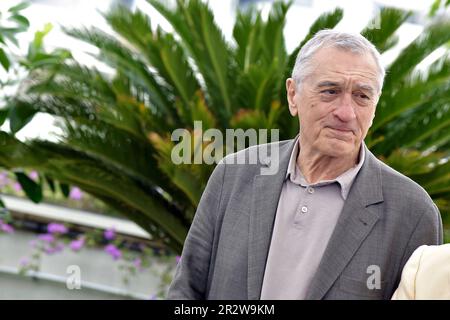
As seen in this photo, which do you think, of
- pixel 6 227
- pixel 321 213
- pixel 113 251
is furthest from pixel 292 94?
pixel 6 227

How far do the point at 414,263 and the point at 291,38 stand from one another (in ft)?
16.9

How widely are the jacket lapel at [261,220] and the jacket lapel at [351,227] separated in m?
0.14

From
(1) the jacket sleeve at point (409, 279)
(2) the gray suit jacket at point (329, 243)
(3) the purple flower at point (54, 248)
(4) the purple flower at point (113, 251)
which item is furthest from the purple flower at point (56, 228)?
(1) the jacket sleeve at point (409, 279)

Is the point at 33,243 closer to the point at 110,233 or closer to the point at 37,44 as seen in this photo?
the point at 110,233

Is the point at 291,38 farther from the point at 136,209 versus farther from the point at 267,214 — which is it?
the point at 267,214

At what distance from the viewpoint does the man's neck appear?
207 cm

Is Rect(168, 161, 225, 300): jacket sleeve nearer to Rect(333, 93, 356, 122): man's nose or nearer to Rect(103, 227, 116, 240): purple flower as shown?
Rect(333, 93, 356, 122): man's nose

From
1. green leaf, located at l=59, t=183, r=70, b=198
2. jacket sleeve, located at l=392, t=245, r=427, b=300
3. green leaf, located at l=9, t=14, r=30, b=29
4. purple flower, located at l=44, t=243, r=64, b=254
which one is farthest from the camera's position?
purple flower, located at l=44, t=243, r=64, b=254

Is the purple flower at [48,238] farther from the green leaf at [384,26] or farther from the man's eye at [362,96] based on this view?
the man's eye at [362,96]

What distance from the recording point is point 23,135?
449cm

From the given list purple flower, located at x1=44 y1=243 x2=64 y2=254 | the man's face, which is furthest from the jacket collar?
purple flower, located at x1=44 y1=243 x2=64 y2=254

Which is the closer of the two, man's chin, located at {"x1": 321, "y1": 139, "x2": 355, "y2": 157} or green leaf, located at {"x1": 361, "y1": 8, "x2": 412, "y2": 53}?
man's chin, located at {"x1": 321, "y1": 139, "x2": 355, "y2": 157}

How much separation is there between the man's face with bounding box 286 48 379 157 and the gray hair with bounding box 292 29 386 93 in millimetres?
Result: 14
